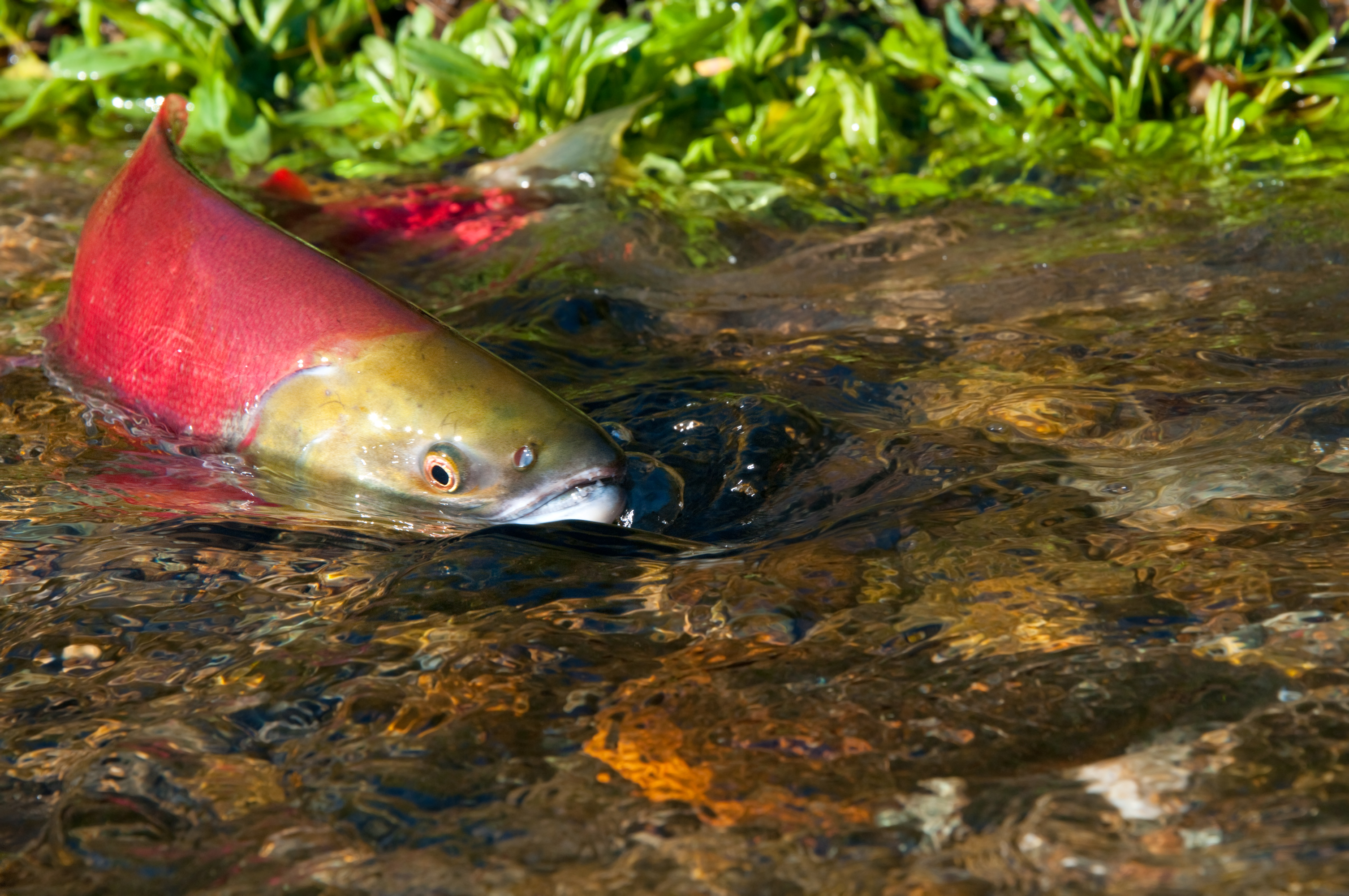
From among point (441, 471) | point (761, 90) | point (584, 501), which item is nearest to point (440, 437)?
point (441, 471)

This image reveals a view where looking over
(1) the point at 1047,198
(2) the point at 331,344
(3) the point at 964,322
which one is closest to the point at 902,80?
(1) the point at 1047,198

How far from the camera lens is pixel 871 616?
77.5 inches

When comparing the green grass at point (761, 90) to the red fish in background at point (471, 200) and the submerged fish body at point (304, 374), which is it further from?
the submerged fish body at point (304, 374)

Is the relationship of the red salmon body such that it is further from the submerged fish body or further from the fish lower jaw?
the fish lower jaw

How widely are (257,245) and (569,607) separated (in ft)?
3.77

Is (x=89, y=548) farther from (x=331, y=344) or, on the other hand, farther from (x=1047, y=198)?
(x=1047, y=198)

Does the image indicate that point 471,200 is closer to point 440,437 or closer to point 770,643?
point 440,437

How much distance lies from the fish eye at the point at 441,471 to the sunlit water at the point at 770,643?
119mm

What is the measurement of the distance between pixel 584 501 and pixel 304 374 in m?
0.66

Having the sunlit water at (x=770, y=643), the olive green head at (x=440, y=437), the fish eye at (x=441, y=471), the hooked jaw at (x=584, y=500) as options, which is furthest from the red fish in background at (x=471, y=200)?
the hooked jaw at (x=584, y=500)

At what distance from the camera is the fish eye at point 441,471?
2.33m

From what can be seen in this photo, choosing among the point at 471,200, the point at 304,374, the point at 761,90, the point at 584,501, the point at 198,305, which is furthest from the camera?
the point at 761,90

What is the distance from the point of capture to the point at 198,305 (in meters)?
2.64

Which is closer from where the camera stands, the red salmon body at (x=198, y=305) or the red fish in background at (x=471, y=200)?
the red salmon body at (x=198, y=305)
